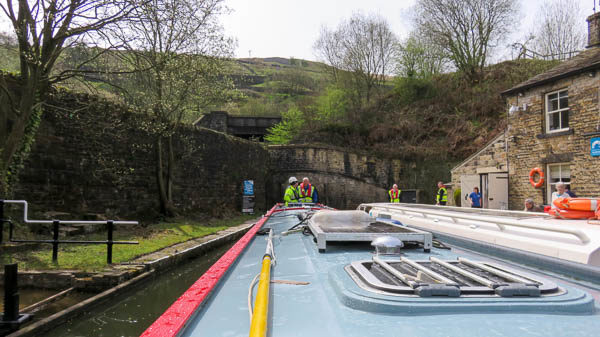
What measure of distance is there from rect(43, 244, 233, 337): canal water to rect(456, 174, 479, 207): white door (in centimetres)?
954

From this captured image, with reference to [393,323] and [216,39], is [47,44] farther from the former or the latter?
[393,323]

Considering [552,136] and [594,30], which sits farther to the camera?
[594,30]

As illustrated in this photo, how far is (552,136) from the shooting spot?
9828 mm

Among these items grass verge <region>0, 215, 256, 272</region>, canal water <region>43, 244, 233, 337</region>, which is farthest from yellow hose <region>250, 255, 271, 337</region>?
grass verge <region>0, 215, 256, 272</region>

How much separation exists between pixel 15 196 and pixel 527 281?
Answer: 9.16 metres

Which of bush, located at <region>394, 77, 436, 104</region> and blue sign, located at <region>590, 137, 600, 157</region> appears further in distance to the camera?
bush, located at <region>394, 77, 436, 104</region>

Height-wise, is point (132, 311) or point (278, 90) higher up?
point (278, 90)

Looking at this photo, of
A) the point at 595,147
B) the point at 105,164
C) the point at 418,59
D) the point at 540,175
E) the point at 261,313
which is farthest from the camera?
the point at 418,59

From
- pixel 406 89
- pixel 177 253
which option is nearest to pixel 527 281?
pixel 177 253

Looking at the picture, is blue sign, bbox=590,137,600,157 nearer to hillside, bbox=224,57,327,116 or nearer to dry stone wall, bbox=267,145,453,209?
dry stone wall, bbox=267,145,453,209

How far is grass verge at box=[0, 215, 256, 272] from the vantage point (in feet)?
18.1

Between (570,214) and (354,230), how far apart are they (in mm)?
1716

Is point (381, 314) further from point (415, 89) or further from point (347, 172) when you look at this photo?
point (415, 89)


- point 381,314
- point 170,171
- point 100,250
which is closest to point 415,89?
point 170,171
